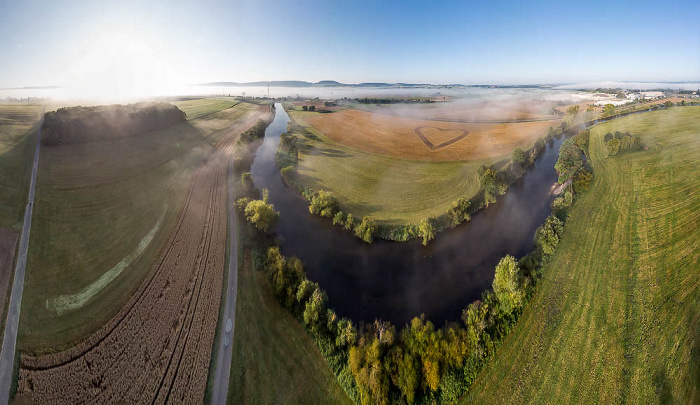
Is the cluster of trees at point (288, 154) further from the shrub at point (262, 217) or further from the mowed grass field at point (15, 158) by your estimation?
the mowed grass field at point (15, 158)

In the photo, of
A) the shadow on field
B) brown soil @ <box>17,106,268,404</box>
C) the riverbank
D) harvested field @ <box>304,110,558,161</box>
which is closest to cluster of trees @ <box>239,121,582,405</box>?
brown soil @ <box>17,106,268,404</box>

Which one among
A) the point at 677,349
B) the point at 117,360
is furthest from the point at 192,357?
the point at 677,349

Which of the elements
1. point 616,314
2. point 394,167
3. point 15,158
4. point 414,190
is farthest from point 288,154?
point 616,314

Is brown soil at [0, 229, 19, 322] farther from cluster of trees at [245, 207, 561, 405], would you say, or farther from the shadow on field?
cluster of trees at [245, 207, 561, 405]

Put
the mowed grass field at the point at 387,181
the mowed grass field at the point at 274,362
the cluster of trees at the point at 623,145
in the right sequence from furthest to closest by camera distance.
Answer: the cluster of trees at the point at 623,145, the mowed grass field at the point at 387,181, the mowed grass field at the point at 274,362

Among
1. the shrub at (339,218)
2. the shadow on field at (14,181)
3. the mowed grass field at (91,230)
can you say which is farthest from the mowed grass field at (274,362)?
the shadow on field at (14,181)

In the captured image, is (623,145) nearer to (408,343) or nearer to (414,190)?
(414,190)
